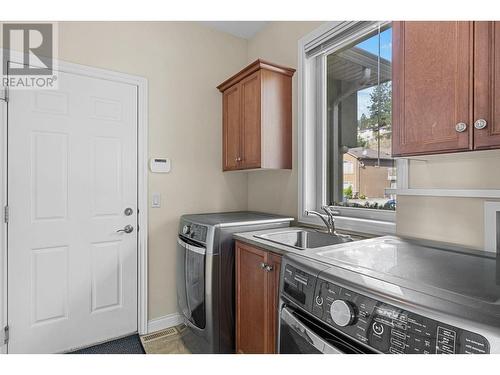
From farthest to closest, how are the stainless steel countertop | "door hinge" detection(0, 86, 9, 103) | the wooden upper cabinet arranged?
the wooden upper cabinet → "door hinge" detection(0, 86, 9, 103) → the stainless steel countertop

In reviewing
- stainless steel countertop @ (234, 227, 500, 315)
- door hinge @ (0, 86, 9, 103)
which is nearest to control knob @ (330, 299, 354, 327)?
stainless steel countertop @ (234, 227, 500, 315)

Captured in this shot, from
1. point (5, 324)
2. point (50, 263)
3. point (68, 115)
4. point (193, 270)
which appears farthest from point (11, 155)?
point (193, 270)

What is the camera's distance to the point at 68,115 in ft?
6.63

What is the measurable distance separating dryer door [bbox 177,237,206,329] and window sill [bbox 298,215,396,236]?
84cm

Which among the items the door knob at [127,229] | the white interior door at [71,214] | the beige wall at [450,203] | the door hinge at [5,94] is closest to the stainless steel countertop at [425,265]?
the beige wall at [450,203]

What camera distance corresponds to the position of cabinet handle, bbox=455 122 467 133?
3.35ft

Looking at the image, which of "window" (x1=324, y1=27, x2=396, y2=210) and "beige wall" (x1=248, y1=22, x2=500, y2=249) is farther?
"window" (x1=324, y1=27, x2=396, y2=210)

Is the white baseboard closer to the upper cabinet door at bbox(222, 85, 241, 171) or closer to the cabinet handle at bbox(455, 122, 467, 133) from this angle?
the upper cabinet door at bbox(222, 85, 241, 171)

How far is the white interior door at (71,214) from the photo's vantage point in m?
1.88

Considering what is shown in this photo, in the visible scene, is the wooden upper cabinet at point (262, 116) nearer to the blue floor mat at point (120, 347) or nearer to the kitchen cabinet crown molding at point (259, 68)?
the kitchen cabinet crown molding at point (259, 68)

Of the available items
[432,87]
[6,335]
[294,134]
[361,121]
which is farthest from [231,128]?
[6,335]

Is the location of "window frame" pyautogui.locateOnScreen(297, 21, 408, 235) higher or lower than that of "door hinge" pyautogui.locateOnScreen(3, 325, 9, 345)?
higher

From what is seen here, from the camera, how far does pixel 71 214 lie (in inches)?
80.5

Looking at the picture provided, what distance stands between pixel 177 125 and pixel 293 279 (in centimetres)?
183
